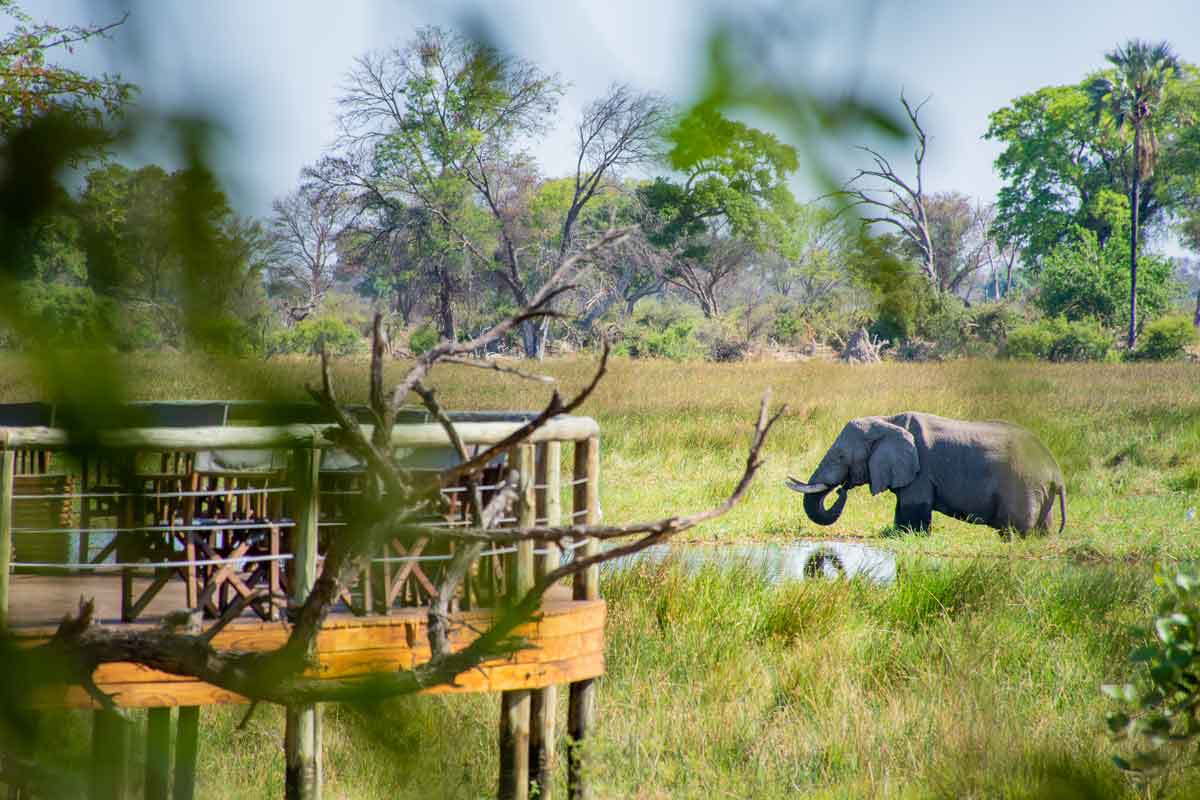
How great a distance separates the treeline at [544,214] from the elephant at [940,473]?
8.90m

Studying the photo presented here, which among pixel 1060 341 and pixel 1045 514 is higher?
pixel 1060 341

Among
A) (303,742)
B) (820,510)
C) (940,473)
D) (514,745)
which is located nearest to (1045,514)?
(940,473)

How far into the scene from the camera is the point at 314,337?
0.40 m

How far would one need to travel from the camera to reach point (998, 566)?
6191 mm

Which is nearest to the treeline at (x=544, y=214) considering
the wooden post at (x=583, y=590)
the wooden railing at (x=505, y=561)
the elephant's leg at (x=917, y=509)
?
the wooden railing at (x=505, y=561)

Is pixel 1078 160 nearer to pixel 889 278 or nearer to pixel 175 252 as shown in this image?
pixel 889 278

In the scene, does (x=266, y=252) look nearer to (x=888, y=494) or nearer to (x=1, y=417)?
(x=1, y=417)

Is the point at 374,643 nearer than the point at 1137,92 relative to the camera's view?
No

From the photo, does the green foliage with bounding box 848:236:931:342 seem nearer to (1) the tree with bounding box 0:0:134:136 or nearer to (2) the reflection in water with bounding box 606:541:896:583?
(1) the tree with bounding box 0:0:134:136

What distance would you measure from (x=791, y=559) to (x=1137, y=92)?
24.3 feet

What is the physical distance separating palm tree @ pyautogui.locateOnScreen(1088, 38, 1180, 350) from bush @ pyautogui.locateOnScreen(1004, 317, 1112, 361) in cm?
8

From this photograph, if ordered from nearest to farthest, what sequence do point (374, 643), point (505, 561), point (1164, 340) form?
point (505, 561)
point (1164, 340)
point (374, 643)

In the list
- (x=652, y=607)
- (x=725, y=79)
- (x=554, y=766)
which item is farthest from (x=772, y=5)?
(x=652, y=607)

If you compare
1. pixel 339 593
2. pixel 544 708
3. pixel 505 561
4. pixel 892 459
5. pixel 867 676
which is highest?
pixel 339 593
